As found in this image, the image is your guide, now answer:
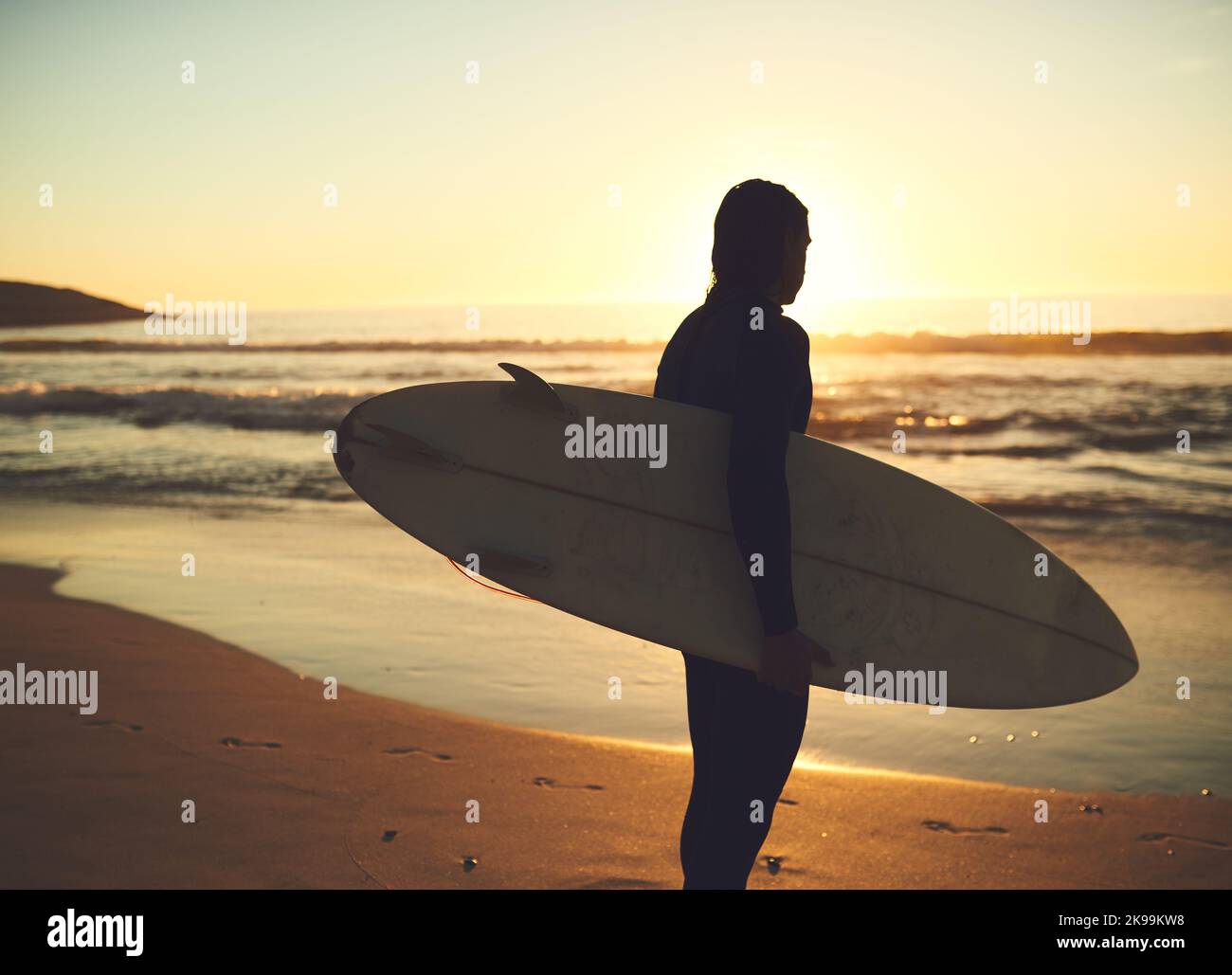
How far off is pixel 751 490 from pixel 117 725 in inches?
122

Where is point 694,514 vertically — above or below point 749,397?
below

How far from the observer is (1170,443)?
14406mm

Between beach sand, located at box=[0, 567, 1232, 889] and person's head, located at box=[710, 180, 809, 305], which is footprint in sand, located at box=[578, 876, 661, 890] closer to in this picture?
beach sand, located at box=[0, 567, 1232, 889]

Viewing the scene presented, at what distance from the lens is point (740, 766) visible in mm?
1832

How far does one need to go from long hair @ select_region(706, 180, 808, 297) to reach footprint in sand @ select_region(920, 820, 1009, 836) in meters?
2.08

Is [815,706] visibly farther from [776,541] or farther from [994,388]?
[994,388]

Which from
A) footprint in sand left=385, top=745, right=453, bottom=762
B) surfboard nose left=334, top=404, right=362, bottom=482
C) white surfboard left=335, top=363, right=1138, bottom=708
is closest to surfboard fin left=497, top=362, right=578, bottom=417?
white surfboard left=335, top=363, right=1138, bottom=708

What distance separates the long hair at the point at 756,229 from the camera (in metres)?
1.88

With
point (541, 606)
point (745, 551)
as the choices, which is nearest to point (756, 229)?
point (745, 551)

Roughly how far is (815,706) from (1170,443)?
12495 millimetres

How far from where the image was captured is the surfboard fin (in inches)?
92.1

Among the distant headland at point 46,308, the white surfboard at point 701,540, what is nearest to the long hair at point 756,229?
the white surfboard at point 701,540

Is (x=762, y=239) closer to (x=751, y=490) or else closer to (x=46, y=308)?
(x=751, y=490)
